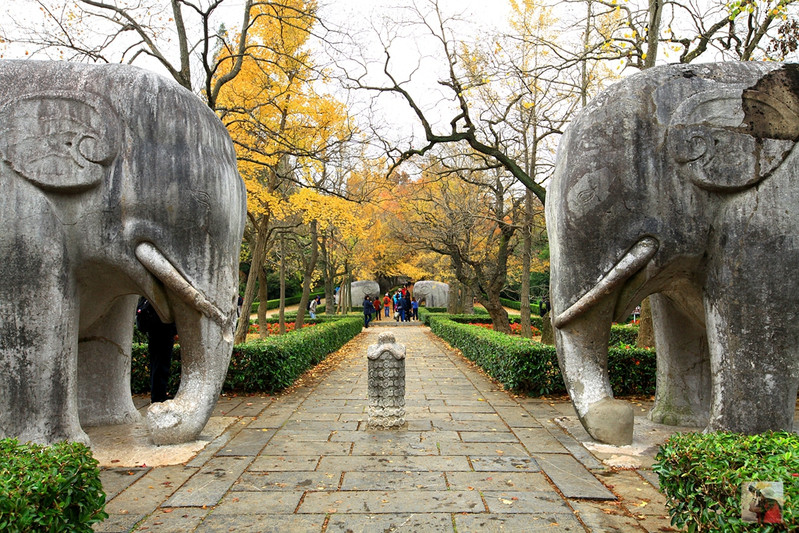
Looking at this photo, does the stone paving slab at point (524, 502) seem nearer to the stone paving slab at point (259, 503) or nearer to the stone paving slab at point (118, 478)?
the stone paving slab at point (259, 503)

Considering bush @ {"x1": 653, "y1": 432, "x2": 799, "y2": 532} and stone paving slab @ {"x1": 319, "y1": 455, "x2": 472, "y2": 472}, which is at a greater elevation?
bush @ {"x1": 653, "y1": 432, "x2": 799, "y2": 532}

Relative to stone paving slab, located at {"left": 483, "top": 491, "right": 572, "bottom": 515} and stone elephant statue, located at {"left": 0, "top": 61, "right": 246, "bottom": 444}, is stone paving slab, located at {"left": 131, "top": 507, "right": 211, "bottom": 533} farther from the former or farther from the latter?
stone paving slab, located at {"left": 483, "top": 491, "right": 572, "bottom": 515}

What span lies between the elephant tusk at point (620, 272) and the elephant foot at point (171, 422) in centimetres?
323

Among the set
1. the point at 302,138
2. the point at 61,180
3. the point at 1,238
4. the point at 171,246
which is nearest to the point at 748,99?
the point at 171,246

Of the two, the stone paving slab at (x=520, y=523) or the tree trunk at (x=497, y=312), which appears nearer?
the stone paving slab at (x=520, y=523)

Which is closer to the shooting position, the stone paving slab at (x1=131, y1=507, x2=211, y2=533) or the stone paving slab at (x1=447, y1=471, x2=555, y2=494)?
the stone paving slab at (x1=131, y1=507, x2=211, y2=533)

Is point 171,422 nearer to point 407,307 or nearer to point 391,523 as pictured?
point 391,523

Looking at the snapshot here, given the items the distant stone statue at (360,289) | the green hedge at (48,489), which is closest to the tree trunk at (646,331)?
the green hedge at (48,489)

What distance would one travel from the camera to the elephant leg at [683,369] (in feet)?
17.8

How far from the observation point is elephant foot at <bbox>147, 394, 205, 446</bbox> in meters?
4.62

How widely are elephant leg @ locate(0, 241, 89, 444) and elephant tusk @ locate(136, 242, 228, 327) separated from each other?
1.89 feet

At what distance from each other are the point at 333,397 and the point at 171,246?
160 inches

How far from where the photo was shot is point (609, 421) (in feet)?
15.1

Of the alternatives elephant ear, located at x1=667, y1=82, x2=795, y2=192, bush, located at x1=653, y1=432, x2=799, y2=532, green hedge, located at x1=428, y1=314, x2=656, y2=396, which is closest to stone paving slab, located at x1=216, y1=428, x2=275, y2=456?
bush, located at x1=653, y1=432, x2=799, y2=532
